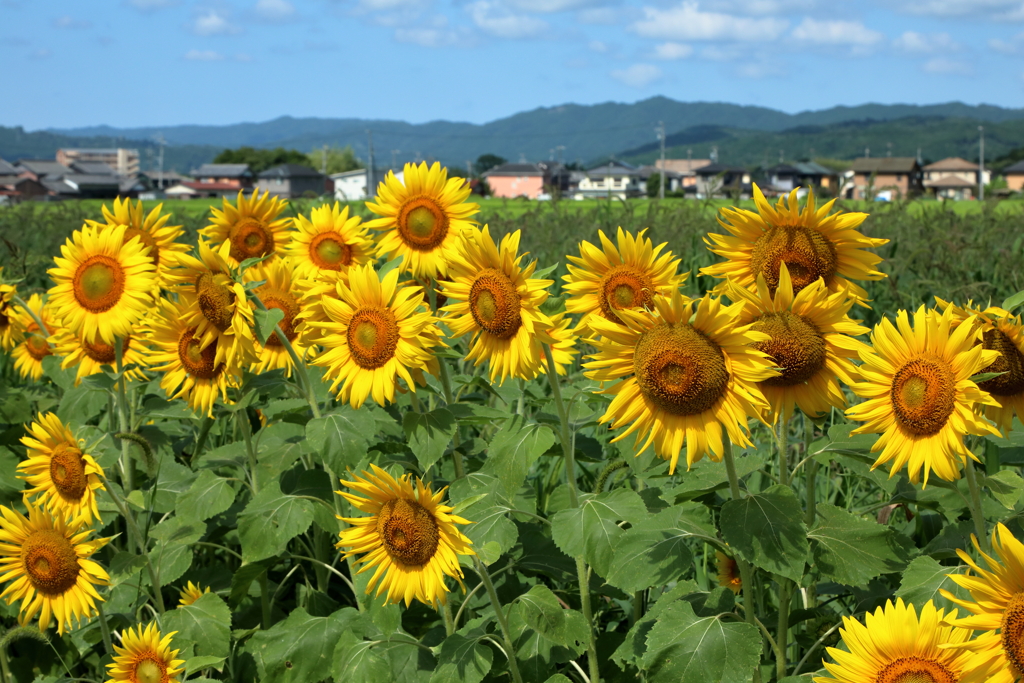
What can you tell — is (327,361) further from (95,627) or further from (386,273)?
(95,627)

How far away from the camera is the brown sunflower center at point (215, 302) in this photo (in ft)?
9.82

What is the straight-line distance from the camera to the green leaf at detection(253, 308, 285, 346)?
2818mm

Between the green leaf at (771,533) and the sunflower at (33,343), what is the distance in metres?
3.58

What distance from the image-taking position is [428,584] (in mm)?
2291

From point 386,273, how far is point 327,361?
331 millimetres

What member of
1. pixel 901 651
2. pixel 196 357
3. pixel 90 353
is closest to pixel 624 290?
pixel 901 651

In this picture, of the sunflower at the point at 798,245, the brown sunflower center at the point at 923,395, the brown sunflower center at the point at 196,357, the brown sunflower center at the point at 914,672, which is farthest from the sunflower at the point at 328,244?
the brown sunflower center at the point at 914,672

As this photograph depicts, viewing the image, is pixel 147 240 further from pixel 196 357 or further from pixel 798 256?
pixel 798 256

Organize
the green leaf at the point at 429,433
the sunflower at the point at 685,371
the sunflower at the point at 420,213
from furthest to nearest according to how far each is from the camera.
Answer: the sunflower at the point at 420,213
the green leaf at the point at 429,433
the sunflower at the point at 685,371

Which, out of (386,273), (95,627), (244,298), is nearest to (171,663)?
(95,627)

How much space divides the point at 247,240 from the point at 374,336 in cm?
140

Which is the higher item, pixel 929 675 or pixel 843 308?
pixel 843 308

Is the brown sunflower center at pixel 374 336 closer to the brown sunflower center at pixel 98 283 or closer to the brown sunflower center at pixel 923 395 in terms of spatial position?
the brown sunflower center at pixel 98 283

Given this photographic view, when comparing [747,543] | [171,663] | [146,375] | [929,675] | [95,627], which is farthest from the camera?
[146,375]
